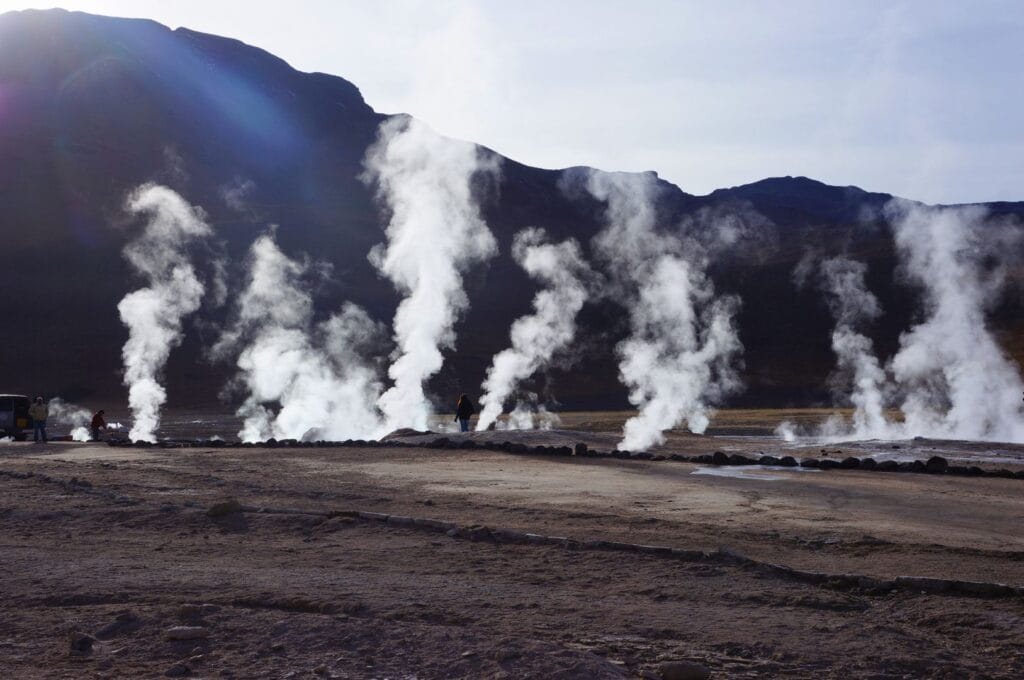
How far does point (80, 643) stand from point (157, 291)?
236 ft

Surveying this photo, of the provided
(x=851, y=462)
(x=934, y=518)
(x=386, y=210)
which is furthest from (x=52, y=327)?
(x=934, y=518)

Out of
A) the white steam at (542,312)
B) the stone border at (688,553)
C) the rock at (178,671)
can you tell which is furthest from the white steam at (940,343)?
the rock at (178,671)

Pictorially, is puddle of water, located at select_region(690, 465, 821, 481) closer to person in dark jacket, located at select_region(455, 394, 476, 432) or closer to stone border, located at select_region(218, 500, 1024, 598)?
stone border, located at select_region(218, 500, 1024, 598)

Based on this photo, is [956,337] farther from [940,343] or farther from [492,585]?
[492,585]

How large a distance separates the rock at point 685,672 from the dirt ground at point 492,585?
0.11 metres

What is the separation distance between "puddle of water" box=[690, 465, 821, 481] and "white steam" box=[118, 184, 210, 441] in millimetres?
35481

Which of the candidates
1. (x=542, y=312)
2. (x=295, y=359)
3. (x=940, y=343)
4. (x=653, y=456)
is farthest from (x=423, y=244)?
(x=653, y=456)

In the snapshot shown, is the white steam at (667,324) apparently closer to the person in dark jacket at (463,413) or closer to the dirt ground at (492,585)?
the person in dark jacket at (463,413)

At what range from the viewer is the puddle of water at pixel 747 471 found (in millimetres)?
18000

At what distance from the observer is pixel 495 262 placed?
288 ft

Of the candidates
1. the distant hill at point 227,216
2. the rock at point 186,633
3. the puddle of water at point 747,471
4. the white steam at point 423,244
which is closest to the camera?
the rock at point 186,633

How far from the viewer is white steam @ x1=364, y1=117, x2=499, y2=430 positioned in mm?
39656

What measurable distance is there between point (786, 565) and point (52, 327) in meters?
68.7

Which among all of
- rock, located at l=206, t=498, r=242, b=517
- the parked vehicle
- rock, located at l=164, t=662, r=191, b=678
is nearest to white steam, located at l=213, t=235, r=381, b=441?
the parked vehicle
